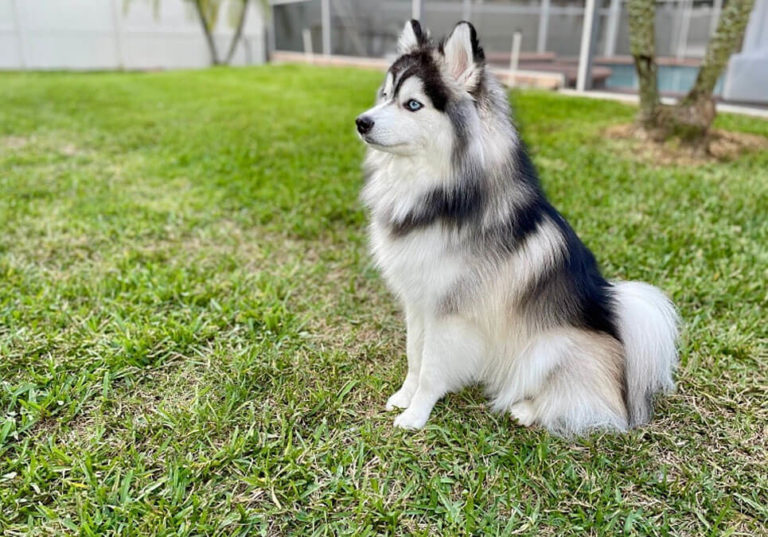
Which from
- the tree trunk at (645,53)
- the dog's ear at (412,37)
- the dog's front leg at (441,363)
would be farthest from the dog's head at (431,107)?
the tree trunk at (645,53)

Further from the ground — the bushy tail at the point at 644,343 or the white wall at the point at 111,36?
the white wall at the point at 111,36

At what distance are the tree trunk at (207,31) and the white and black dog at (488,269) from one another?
17795 mm

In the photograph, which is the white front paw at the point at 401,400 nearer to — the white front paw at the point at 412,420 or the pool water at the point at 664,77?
the white front paw at the point at 412,420

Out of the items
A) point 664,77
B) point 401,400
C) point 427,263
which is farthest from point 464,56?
point 664,77

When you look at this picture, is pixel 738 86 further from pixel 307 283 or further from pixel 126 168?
pixel 126 168

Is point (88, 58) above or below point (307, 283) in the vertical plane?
above

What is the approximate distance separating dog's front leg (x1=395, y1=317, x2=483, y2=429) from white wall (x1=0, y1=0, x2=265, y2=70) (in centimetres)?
1845

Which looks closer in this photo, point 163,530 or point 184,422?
point 163,530

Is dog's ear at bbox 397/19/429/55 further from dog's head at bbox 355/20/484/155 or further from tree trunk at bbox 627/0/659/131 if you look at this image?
tree trunk at bbox 627/0/659/131

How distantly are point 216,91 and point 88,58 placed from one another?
9.57 metres

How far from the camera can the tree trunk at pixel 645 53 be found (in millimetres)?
4820

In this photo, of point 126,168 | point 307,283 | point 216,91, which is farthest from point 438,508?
point 216,91

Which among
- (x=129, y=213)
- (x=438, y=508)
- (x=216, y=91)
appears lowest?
(x=438, y=508)

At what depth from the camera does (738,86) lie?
7660mm
